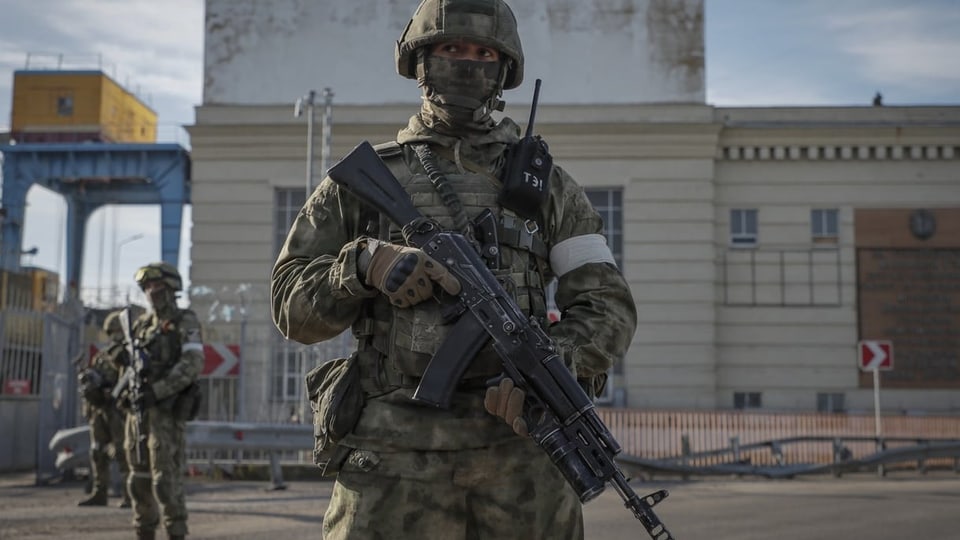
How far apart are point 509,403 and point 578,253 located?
2.02ft

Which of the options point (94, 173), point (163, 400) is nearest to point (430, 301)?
point (163, 400)

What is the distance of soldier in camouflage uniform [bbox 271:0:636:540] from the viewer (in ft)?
11.4

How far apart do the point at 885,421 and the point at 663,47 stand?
1116 centimetres

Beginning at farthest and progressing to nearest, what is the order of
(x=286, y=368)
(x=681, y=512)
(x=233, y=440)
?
(x=286, y=368) < (x=233, y=440) < (x=681, y=512)

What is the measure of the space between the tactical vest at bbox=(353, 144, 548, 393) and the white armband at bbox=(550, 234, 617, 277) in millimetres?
53

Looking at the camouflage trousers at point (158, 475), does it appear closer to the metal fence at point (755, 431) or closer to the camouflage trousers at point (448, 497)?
the camouflage trousers at point (448, 497)

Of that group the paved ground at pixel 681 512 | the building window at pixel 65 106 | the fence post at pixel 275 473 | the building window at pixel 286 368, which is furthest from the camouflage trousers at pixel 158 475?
the building window at pixel 65 106

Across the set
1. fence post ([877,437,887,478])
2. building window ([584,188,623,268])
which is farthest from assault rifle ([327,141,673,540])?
building window ([584,188,623,268])

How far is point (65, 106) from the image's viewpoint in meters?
40.0

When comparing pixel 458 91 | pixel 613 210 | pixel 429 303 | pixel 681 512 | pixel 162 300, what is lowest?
pixel 681 512

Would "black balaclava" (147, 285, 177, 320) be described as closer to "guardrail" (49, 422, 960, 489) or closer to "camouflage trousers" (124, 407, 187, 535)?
"camouflage trousers" (124, 407, 187, 535)

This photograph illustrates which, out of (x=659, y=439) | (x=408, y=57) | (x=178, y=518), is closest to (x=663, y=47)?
(x=659, y=439)

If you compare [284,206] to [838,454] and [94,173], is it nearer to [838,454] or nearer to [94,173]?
[94,173]

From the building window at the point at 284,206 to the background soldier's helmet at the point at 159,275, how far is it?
61.1ft
